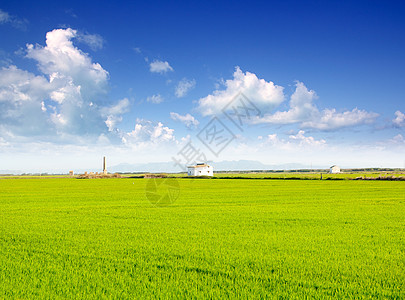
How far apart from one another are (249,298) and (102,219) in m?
12.6

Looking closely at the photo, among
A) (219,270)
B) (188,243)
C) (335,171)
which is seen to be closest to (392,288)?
(219,270)

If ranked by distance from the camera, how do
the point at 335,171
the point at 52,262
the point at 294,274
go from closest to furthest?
1. the point at 294,274
2. the point at 52,262
3. the point at 335,171

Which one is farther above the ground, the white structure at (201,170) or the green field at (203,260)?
the white structure at (201,170)

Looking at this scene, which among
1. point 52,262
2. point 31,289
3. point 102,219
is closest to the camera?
point 31,289

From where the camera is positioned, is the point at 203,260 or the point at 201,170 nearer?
the point at 203,260

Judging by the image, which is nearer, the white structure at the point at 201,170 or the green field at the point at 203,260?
the green field at the point at 203,260

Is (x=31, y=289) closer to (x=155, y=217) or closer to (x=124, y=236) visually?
(x=124, y=236)

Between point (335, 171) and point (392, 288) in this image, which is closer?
point (392, 288)

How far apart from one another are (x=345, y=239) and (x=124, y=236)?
29.0ft

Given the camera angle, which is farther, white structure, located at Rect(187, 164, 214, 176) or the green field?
white structure, located at Rect(187, 164, 214, 176)

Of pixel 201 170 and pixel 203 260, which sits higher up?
pixel 201 170

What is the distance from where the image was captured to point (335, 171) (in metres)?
176

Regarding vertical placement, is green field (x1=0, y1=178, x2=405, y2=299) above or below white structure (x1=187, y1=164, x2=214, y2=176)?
below

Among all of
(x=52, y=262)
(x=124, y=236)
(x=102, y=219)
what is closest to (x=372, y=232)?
(x=124, y=236)
